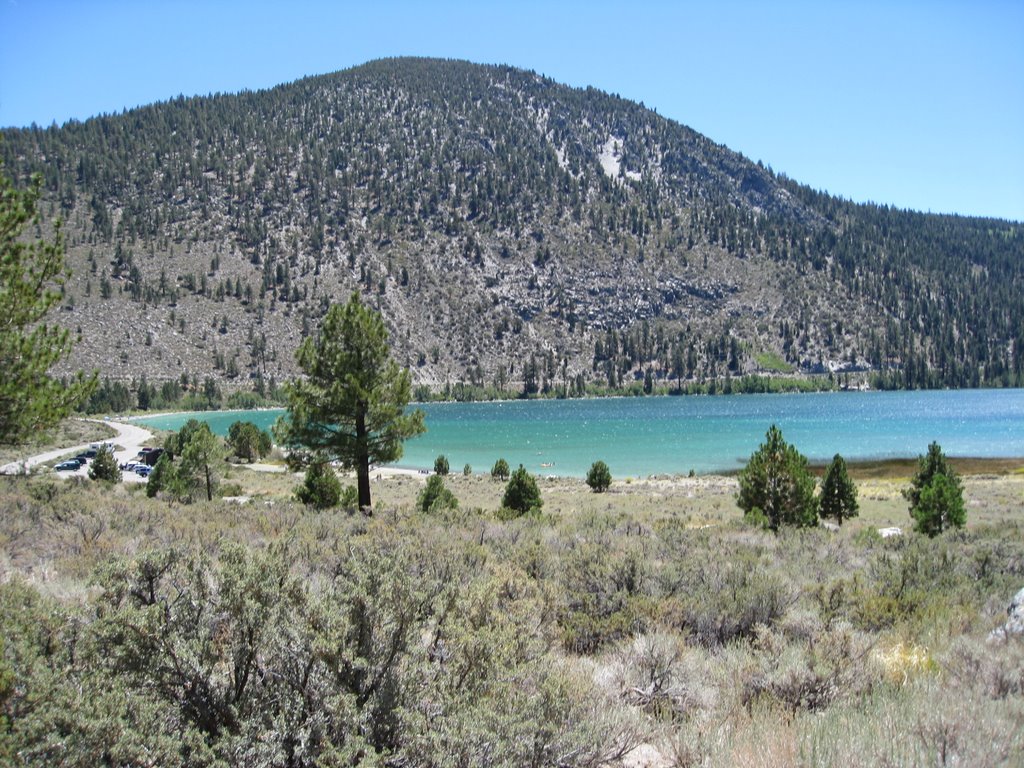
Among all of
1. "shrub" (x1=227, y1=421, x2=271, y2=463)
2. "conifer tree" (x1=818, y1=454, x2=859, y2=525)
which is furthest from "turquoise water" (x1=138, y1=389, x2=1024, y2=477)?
"conifer tree" (x1=818, y1=454, x2=859, y2=525)

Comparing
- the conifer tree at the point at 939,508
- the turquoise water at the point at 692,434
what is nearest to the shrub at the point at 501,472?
the turquoise water at the point at 692,434

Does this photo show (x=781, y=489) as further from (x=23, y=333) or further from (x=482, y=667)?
(x=23, y=333)

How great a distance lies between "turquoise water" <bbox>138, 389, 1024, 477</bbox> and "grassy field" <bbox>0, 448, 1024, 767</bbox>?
4442 cm

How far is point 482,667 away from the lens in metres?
4.10

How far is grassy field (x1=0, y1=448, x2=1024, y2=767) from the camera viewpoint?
3439 millimetres

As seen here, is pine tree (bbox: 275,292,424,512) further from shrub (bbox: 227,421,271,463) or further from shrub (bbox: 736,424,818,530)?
shrub (bbox: 227,421,271,463)

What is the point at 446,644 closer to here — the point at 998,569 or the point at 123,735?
the point at 123,735

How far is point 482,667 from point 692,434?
80673 mm

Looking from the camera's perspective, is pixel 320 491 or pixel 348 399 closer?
pixel 348 399

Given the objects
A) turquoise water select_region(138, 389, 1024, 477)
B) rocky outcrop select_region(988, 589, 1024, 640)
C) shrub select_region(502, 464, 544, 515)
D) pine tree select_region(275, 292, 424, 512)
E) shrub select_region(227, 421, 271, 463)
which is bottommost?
turquoise water select_region(138, 389, 1024, 477)

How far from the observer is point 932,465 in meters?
24.2

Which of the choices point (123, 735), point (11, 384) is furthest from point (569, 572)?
point (11, 384)

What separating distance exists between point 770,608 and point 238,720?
18.5 ft

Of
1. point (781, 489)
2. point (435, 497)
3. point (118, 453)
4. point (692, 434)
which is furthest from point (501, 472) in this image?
point (692, 434)
